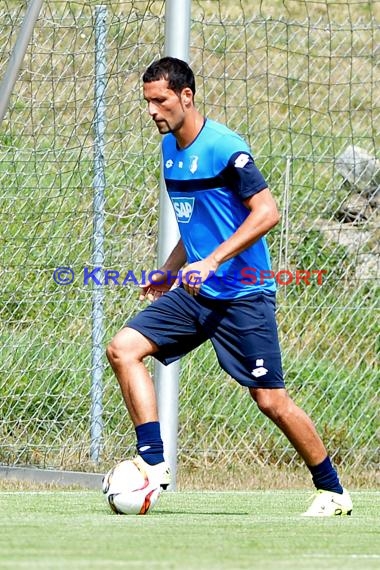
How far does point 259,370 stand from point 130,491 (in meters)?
0.79

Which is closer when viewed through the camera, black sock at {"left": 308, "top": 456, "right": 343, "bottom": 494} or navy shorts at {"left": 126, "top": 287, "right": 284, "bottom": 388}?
navy shorts at {"left": 126, "top": 287, "right": 284, "bottom": 388}

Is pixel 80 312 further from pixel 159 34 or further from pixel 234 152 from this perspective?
pixel 234 152

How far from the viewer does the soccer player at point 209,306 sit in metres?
5.96

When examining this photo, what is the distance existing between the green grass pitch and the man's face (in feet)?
5.71

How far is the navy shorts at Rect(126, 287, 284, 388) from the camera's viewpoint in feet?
19.8

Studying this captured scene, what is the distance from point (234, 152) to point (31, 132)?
336 centimetres

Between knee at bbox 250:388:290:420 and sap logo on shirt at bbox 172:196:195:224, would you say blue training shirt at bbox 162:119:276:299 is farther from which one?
knee at bbox 250:388:290:420

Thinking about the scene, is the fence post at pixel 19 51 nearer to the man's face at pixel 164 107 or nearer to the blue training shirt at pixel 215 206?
the man's face at pixel 164 107

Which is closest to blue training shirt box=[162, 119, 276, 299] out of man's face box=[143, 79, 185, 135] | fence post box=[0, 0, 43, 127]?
man's face box=[143, 79, 185, 135]

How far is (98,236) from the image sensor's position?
8.48 m

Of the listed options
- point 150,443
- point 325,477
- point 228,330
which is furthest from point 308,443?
point 150,443

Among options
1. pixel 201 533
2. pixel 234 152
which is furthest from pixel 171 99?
pixel 201 533

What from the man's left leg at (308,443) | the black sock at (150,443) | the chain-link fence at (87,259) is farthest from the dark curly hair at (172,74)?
the chain-link fence at (87,259)

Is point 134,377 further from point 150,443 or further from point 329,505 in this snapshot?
point 329,505
